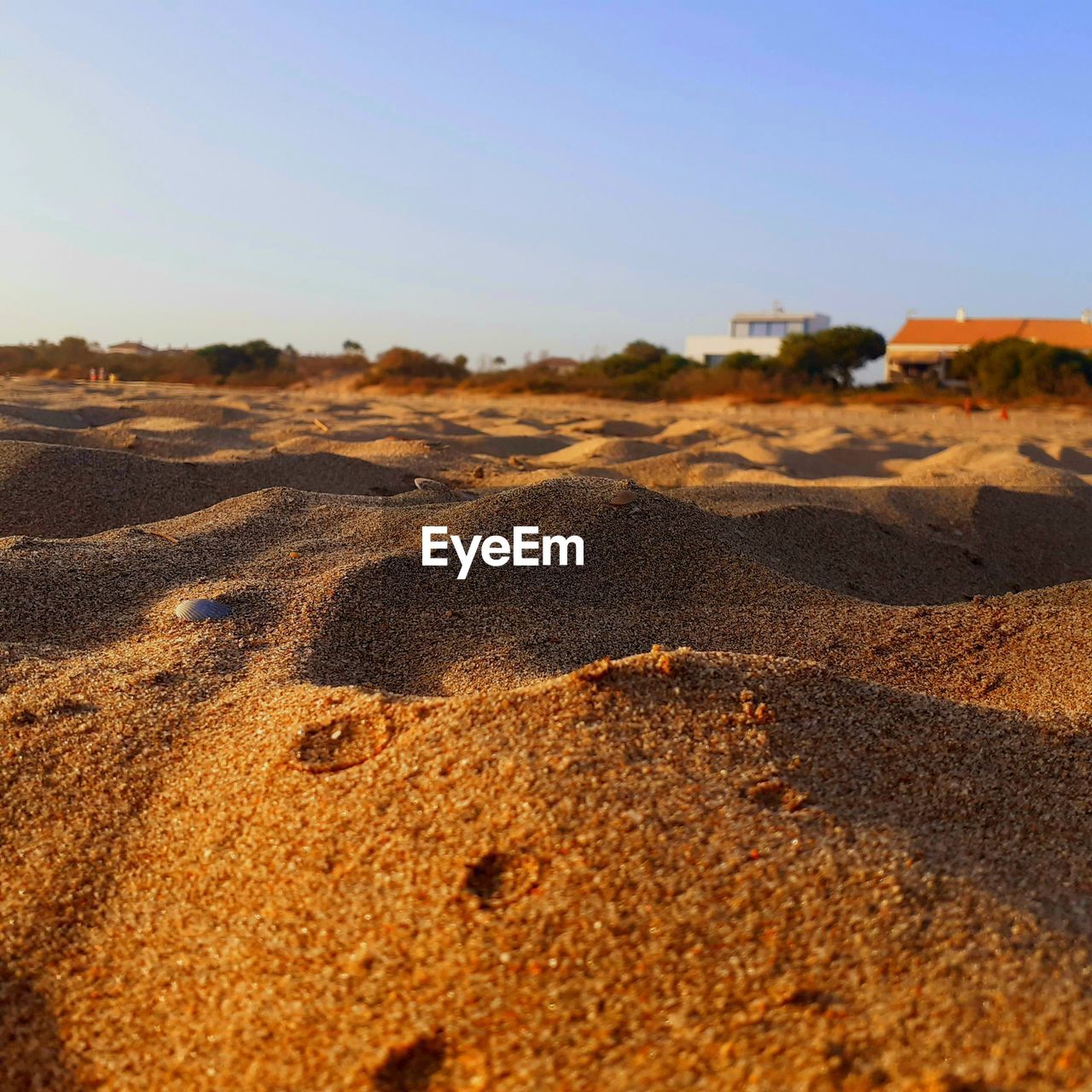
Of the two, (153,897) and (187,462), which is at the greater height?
(187,462)

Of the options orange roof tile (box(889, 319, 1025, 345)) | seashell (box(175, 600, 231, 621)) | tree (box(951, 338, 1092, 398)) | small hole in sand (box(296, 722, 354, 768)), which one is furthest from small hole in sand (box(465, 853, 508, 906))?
orange roof tile (box(889, 319, 1025, 345))

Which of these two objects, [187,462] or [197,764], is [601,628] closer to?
[197,764]

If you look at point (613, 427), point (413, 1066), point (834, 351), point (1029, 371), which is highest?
point (834, 351)

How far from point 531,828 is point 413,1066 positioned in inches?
15.4

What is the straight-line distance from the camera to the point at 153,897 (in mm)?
1711

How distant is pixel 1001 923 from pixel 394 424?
8765mm

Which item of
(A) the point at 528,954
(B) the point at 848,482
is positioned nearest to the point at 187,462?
(B) the point at 848,482

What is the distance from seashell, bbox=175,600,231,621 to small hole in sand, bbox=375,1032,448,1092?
1.78 meters

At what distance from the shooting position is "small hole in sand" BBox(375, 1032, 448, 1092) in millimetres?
1268

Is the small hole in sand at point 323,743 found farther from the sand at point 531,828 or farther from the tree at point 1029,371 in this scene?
the tree at point 1029,371

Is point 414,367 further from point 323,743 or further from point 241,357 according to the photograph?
point 323,743

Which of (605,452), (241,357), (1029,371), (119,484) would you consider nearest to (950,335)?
(1029,371)

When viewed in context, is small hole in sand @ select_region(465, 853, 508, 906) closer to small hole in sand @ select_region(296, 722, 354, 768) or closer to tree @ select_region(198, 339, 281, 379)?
small hole in sand @ select_region(296, 722, 354, 768)

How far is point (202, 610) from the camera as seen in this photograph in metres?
2.93
